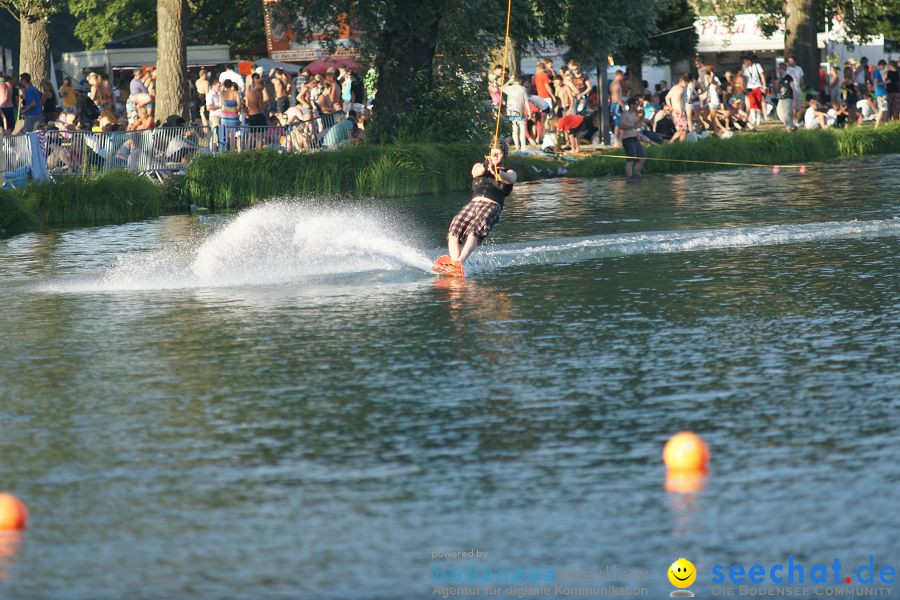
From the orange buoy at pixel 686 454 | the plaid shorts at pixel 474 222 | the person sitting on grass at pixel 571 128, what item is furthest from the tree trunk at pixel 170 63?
the orange buoy at pixel 686 454

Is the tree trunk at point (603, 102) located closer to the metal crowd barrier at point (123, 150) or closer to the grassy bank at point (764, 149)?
the grassy bank at point (764, 149)

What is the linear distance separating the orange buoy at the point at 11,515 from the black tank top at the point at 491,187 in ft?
33.9

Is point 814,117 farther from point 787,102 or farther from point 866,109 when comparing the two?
point 866,109

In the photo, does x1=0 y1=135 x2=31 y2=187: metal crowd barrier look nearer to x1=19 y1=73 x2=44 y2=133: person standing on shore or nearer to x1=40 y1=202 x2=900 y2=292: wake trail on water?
x1=40 y1=202 x2=900 y2=292: wake trail on water

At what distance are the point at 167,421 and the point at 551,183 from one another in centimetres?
2098

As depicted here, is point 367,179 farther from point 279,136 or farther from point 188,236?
point 188,236

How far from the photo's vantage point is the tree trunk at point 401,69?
30.5 metres

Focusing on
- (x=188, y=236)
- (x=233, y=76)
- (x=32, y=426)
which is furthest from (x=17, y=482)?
(x=233, y=76)

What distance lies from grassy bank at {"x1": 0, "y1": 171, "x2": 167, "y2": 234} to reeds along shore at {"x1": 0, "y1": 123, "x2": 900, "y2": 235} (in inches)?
0.6

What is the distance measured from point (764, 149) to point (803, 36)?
1075 cm

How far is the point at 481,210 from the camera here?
54.5 ft

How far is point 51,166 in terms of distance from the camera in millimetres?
25641

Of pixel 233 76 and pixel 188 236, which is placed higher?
pixel 233 76

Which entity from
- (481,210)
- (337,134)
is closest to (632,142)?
(337,134)
